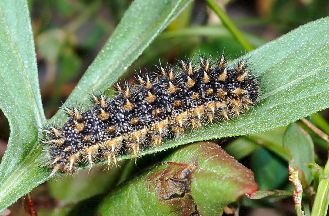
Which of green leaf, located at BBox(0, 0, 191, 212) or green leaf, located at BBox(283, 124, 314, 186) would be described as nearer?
green leaf, located at BBox(0, 0, 191, 212)

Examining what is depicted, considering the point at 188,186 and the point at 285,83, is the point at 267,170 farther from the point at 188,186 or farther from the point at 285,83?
the point at 188,186

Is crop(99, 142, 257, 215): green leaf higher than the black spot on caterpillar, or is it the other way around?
the black spot on caterpillar

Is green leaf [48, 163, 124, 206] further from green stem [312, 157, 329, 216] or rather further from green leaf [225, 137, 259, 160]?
green stem [312, 157, 329, 216]

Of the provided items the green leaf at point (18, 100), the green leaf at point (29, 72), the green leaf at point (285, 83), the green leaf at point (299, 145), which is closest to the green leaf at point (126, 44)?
the green leaf at point (29, 72)

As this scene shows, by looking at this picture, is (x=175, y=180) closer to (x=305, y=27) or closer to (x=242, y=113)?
(x=242, y=113)

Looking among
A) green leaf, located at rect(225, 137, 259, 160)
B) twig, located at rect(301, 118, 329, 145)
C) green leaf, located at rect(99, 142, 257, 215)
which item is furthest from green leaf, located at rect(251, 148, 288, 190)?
green leaf, located at rect(99, 142, 257, 215)

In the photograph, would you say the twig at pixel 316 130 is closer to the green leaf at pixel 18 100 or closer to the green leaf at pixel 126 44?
the green leaf at pixel 126 44

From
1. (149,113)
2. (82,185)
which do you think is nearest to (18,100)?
(149,113)
